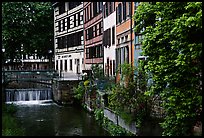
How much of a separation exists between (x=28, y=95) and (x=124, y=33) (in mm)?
15553

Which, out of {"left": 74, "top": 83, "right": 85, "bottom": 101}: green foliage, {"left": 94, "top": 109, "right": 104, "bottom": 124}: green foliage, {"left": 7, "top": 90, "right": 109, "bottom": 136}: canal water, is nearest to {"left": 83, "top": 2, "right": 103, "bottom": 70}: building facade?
{"left": 74, "top": 83, "right": 85, "bottom": 101}: green foliage

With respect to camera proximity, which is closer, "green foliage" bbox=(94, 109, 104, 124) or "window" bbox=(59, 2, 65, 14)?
"green foliage" bbox=(94, 109, 104, 124)

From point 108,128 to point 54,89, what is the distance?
17.4 metres

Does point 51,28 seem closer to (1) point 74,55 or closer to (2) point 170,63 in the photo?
(1) point 74,55

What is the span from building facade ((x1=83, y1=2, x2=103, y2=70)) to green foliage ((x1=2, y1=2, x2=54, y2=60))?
6335mm

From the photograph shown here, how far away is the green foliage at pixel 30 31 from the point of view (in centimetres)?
4088

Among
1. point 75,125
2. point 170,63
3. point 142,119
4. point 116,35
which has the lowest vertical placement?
point 75,125

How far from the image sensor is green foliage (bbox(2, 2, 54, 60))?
40.9 metres

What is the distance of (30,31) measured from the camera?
157 feet

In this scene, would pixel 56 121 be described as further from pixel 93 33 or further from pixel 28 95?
pixel 93 33

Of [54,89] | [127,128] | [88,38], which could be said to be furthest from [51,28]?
[127,128]

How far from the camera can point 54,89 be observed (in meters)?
39.1

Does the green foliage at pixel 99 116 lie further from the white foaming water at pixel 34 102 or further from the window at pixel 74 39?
the window at pixel 74 39

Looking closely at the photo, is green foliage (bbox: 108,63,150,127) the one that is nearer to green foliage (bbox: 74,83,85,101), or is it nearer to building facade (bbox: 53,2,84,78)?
green foliage (bbox: 74,83,85,101)
